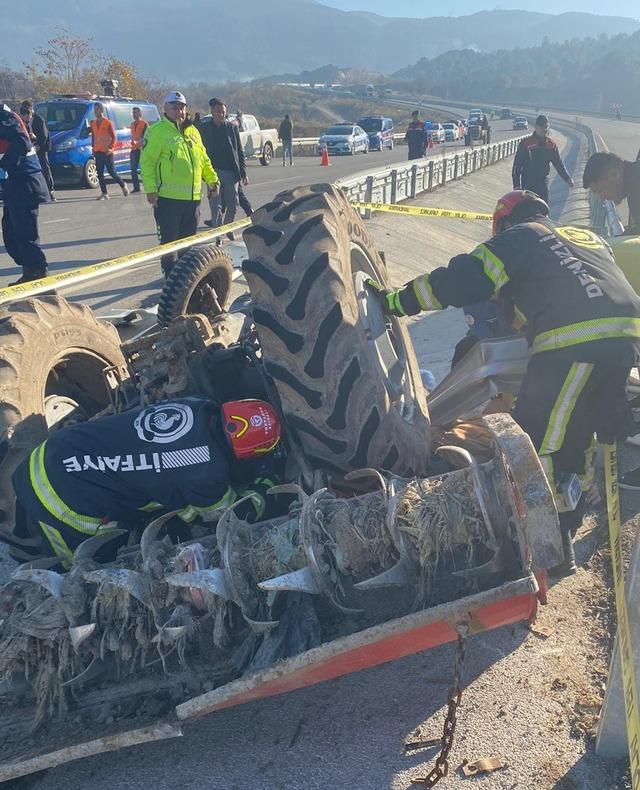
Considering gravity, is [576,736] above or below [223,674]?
below

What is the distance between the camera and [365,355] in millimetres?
2941

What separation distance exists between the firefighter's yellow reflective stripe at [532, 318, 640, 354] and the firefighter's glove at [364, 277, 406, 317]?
76cm

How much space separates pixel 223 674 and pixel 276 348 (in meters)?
1.26

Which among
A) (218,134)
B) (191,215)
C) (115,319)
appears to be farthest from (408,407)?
(218,134)

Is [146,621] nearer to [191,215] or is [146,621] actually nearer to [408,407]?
[408,407]

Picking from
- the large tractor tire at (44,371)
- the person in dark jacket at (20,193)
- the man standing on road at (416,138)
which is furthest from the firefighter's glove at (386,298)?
the man standing on road at (416,138)

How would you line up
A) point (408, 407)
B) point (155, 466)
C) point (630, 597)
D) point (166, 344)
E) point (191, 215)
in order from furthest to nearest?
point (191, 215) < point (166, 344) < point (408, 407) < point (155, 466) < point (630, 597)

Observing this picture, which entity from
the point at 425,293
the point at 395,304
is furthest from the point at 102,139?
the point at 425,293

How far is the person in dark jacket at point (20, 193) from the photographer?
731cm

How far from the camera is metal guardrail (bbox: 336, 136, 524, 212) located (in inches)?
501

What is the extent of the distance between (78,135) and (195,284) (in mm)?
14565

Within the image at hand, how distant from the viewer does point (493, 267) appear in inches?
135

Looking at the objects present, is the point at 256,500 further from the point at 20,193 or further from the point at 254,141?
the point at 254,141

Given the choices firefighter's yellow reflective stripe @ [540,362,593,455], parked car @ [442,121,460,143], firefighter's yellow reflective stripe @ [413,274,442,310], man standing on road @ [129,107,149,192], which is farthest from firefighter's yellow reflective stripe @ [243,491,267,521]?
parked car @ [442,121,460,143]
